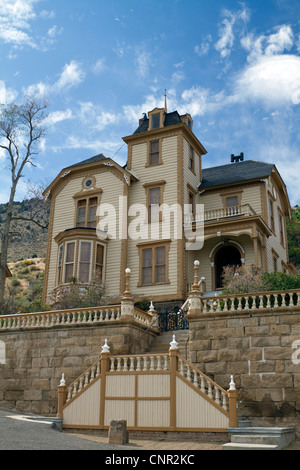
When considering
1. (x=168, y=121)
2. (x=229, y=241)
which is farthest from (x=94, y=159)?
(x=229, y=241)

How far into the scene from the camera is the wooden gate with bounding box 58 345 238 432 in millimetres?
13578

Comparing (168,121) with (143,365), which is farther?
(168,121)

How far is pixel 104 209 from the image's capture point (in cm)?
2747

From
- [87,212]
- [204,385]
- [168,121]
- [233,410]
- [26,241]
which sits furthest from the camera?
[26,241]

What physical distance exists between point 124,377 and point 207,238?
12019 millimetres

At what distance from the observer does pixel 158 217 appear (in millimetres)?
26453

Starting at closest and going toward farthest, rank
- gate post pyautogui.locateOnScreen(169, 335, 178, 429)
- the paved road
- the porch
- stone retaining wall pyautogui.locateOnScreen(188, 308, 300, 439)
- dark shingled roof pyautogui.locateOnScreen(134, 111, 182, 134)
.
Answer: the paved road → gate post pyautogui.locateOnScreen(169, 335, 178, 429) → stone retaining wall pyautogui.locateOnScreen(188, 308, 300, 439) → the porch → dark shingled roof pyautogui.locateOnScreen(134, 111, 182, 134)

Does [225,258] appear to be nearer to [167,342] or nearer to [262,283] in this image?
[262,283]

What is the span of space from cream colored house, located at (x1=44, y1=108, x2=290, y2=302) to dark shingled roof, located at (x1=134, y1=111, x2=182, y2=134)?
6cm

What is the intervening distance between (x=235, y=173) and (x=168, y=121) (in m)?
4.91

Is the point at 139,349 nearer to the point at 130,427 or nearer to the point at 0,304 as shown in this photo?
the point at 130,427

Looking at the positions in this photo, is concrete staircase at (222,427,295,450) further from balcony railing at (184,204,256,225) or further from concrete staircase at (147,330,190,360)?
balcony railing at (184,204,256,225)

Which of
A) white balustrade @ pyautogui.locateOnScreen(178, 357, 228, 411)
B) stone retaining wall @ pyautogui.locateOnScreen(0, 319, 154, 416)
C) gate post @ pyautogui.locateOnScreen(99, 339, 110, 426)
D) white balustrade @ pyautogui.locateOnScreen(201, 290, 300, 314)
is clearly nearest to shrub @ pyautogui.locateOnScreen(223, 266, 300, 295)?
white balustrade @ pyautogui.locateOnScreen(201, 290, 300, 314)
